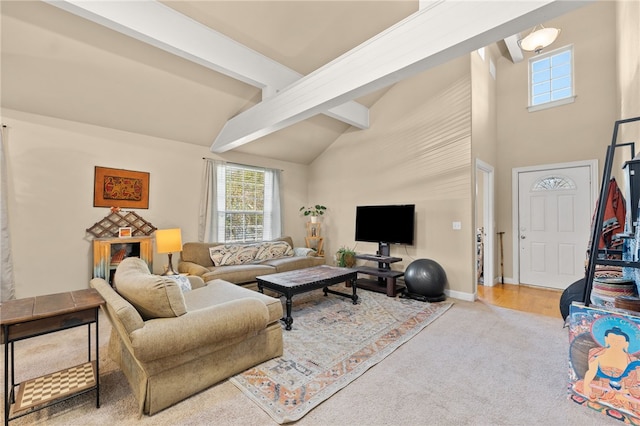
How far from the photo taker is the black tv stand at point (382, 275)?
4.12 metres

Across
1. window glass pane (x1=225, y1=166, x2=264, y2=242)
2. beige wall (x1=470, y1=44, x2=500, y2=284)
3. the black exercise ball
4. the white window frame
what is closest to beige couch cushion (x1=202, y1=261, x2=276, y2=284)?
window glass pane (x1=225, y1=166, x2=264, y2=242)

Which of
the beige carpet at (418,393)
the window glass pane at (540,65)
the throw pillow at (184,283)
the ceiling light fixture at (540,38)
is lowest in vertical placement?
the beige carpet at (418,393)

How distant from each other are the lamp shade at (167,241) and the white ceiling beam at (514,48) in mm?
5969

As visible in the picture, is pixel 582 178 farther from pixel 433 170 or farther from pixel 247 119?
pixel 247 119

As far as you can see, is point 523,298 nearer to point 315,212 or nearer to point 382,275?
point 382,275

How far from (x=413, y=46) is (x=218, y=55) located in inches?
81.6

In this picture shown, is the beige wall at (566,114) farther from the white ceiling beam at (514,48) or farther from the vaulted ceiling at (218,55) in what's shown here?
the vaulted ceiling at (218,55)

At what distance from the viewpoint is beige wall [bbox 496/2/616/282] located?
13.8ft

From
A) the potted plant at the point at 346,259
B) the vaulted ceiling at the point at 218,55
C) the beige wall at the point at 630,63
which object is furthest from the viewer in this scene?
the potted plant at the point at 346,259

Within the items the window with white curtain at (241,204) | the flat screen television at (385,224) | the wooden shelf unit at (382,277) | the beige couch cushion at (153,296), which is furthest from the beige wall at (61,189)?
the flat screen television at (385,224)

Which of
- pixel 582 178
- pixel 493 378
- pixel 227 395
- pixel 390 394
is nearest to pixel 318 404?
pixel 390 394

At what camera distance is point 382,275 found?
4148 millimetres

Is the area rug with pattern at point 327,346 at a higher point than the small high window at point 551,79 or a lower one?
lower

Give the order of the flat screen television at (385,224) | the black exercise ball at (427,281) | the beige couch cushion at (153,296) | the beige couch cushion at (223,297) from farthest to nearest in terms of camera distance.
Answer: the flat screen television at (385,224)
the black exercise ball at (427,281)
the beige couch cushion at (223,297)
the beige couch cushion at (153,296)
